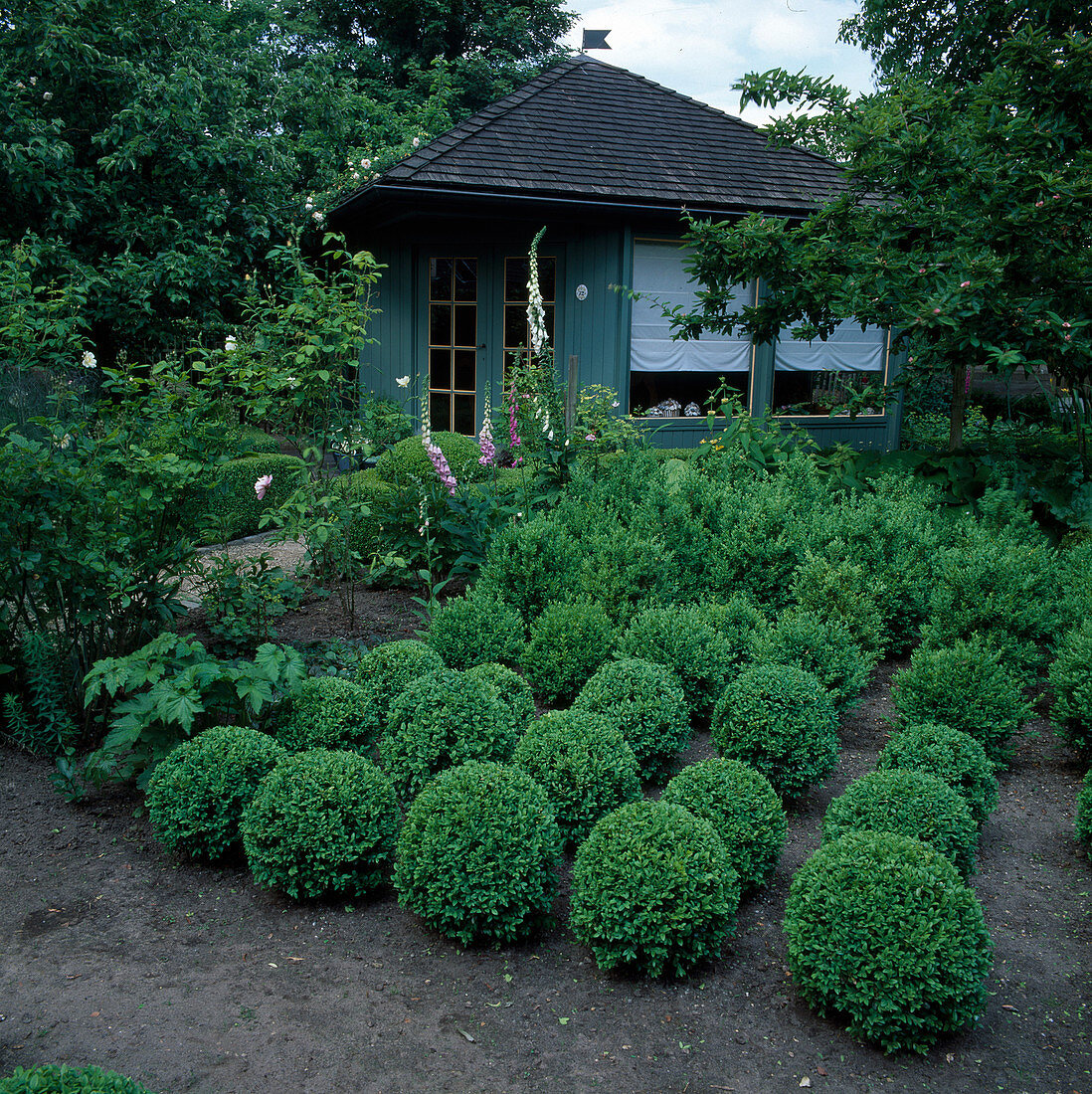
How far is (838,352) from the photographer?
11.3 m

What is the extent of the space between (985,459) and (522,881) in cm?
609

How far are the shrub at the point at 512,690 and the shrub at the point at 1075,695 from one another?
224 centimetres

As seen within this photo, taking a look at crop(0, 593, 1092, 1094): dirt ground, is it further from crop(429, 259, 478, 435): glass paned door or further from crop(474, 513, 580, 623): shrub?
crop(429, 259, 478, 435): glass paned door

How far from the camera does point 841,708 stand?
4.26 meters

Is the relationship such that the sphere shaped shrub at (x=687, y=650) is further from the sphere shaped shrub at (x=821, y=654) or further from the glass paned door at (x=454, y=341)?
the glass paned door at (x=454, y=341)

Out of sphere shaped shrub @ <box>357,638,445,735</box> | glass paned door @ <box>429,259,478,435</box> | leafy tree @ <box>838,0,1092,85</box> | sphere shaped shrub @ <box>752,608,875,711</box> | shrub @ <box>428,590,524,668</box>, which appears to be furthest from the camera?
leafy tree @ <box>838,0,1092,85</box>

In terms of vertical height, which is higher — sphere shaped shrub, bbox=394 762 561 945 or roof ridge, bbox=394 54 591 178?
roof ridge, bbox=394 54 591 178

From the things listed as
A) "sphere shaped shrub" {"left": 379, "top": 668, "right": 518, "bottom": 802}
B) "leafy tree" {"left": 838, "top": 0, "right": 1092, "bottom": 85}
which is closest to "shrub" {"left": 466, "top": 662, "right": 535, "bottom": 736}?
"sphere shaped shrub" {"left": 379, "top": 668, "right": 518, "bottom": 802}

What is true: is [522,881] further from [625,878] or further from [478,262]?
[478,262]

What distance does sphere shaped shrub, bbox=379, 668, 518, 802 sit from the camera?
3.44m

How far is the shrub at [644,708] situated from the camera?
366 centimetres

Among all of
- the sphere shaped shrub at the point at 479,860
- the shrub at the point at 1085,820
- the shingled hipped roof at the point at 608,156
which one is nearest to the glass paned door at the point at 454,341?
the shingled hipped roof at the point at 608,156

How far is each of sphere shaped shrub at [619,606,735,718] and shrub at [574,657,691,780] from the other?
345mm

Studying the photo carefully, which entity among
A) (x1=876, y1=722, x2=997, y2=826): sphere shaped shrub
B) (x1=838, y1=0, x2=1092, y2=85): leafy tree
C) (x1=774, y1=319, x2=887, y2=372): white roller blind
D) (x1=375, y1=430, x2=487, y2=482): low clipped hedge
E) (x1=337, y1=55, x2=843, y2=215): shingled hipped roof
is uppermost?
(x1=838, y1=0, x2=1092, y2=85): leafy tree
